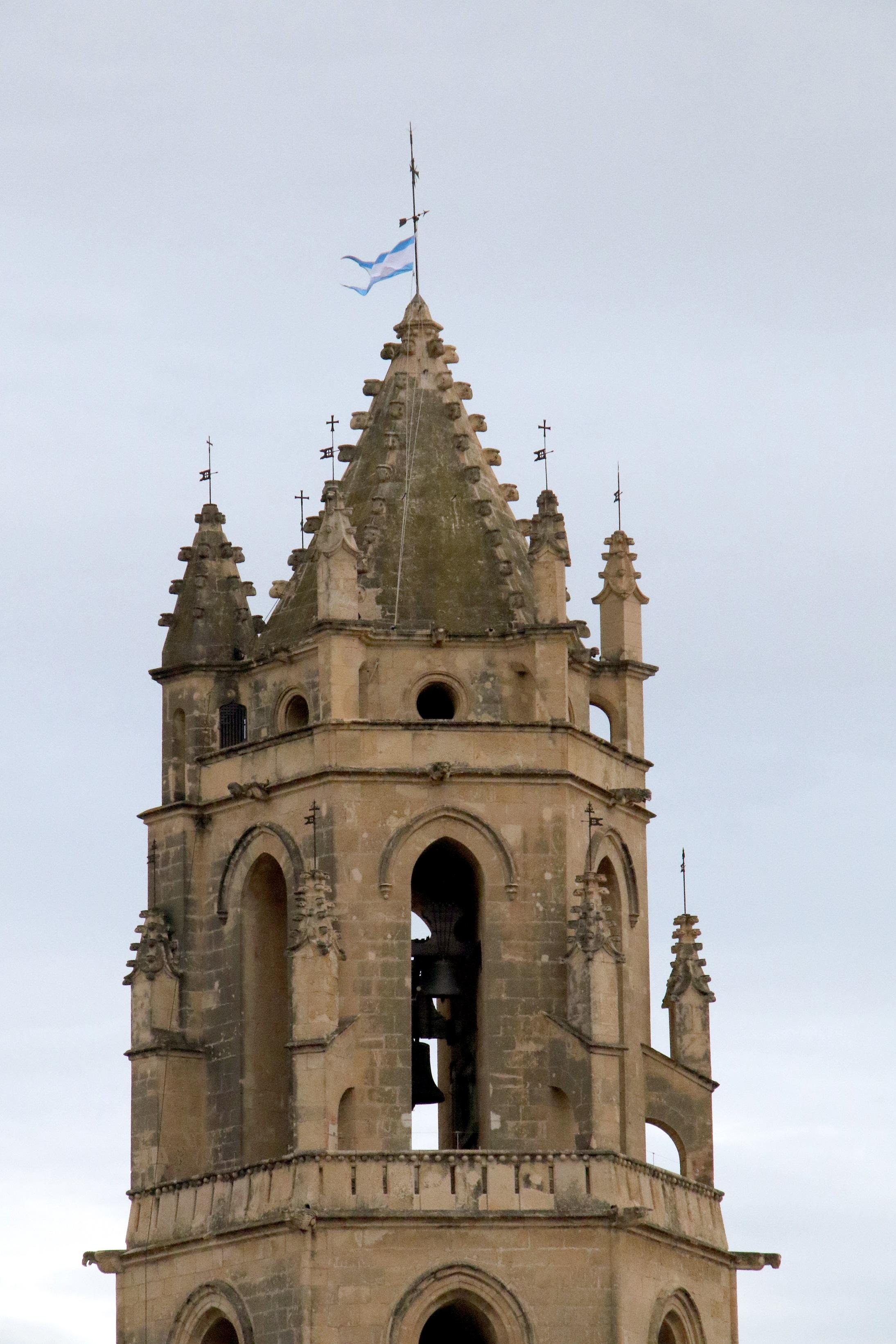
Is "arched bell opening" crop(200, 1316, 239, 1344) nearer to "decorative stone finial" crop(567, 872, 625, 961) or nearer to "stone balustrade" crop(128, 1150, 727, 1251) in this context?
"stone balustrade" crop(128, 1150, 727, 1251)

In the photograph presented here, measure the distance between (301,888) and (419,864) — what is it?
3.78 m

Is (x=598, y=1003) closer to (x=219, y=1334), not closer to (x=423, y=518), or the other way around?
(x=219, y=1334)

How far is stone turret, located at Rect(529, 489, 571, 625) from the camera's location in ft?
253

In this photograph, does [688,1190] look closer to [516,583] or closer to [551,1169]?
[551,1169]

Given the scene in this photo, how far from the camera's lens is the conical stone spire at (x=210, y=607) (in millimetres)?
79000

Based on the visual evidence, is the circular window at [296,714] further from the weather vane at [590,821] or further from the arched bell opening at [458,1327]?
the arched bell opening at [458,1327]

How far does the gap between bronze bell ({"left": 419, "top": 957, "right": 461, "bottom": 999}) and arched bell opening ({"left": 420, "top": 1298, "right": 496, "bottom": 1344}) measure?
4.82 metres

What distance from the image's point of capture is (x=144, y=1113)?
76562 millimetres

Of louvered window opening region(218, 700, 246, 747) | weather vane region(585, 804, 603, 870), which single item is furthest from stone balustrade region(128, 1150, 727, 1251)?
louvered window opening region(218, 700, 246, 747)

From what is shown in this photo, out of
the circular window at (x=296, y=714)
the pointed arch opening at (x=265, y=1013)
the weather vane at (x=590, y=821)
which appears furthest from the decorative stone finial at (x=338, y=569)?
the weather vane at (x=590, y=821)

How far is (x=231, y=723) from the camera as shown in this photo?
78.6 m

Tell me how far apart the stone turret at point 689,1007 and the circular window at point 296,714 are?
693 centimetres

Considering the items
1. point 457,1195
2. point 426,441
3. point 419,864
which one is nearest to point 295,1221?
point 457,1195

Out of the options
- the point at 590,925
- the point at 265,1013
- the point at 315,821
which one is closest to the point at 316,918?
the point at 315,821
